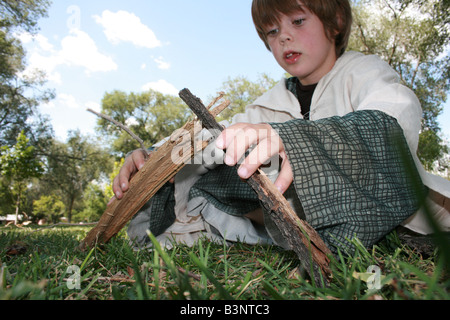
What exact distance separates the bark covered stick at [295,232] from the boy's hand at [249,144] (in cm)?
5

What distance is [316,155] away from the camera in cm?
116

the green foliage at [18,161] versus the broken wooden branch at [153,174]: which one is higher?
the broken wooden branch at [153,174]

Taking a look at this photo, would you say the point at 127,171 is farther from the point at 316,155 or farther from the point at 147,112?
the point at 147,112

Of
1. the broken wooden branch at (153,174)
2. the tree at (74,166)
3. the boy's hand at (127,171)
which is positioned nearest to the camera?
the broken wooden branch at (153,174)

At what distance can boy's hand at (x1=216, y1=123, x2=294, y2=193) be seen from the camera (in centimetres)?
103

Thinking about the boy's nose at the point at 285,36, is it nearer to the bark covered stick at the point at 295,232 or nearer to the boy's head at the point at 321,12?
the boy's head at the point at 321,12

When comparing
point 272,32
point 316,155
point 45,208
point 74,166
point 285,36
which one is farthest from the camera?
point 74,166

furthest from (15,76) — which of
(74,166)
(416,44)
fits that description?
(416,44)

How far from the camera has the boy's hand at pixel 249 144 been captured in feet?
3.39

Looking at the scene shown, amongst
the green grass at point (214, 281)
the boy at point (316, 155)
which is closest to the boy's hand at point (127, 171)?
the boy at point (316, 155)

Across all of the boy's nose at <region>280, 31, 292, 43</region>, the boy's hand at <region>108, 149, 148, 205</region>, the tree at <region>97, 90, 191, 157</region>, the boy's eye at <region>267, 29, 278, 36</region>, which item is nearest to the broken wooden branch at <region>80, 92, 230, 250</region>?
the boy's hand at <region>108, 149, 148, 205</region>

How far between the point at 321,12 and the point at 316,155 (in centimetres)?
164
